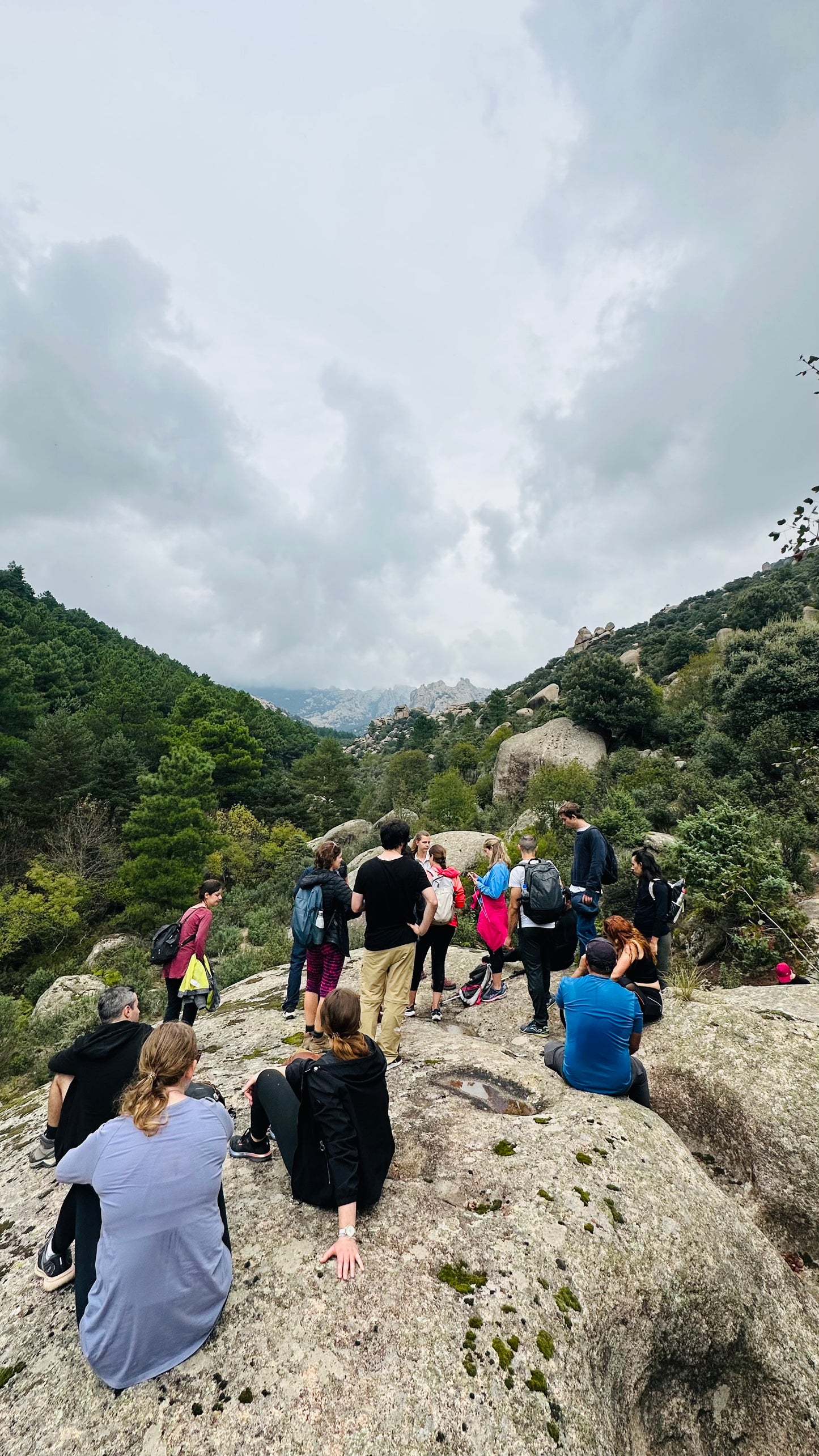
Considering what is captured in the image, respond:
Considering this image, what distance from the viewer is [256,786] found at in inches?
1668

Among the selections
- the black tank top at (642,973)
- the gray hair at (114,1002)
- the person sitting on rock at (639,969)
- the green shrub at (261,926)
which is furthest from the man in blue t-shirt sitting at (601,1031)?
the green shrub at (261,926)

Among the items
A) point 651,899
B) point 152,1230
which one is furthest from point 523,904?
point 152,1230

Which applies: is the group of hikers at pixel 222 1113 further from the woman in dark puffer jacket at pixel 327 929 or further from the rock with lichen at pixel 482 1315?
the rock with lichen at pixel 482 1315

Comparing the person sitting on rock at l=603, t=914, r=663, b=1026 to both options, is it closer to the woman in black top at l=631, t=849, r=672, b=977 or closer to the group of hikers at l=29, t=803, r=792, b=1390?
the group of hikers at l=29, t=803, r=792, b=1390

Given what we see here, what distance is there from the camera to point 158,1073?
9.03 ft

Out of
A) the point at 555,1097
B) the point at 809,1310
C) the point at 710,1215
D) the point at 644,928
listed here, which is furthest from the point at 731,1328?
the point at 644,928

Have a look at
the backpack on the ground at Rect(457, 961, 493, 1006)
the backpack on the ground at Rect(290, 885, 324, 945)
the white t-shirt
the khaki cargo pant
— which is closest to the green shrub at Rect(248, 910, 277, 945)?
the backpack on the ground at Rect(457, 961, 493, 1006)

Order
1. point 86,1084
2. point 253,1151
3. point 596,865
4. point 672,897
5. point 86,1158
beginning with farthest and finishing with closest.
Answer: point 672,897
point 596,865
point 253,1151
point 86,1084
point 86,1158

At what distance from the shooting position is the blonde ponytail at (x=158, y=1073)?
102 inches

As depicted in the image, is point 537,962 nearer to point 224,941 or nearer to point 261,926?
point 224,941

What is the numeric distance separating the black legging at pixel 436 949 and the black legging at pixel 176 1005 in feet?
10.3

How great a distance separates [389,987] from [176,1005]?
359 centimetres

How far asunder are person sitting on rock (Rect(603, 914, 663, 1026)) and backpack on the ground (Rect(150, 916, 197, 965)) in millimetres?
5318

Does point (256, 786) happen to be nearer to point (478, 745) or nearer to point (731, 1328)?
point (478, 745)
